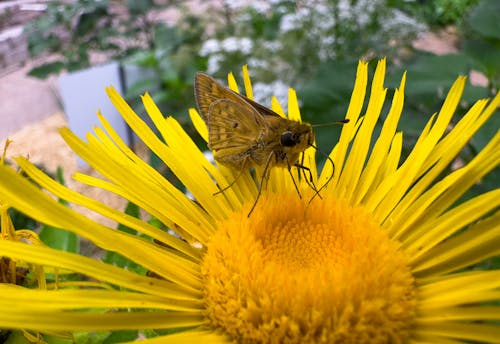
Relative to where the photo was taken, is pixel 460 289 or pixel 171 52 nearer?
pixel 460 289

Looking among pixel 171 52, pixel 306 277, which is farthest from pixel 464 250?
pixel 171 52

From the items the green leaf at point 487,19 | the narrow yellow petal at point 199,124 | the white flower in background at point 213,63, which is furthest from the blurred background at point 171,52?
the narrow yellow petal at point 199,124

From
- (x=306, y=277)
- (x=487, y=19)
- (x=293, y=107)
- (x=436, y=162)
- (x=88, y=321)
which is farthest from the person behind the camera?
(x=487, y=19)

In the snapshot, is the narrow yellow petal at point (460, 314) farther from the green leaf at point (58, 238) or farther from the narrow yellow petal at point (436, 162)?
the green leaf at point (58, 238)

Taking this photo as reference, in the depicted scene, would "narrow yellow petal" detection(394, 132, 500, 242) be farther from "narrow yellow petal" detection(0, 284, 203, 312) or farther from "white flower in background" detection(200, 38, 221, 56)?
"white flower in background" detection(200, 38, 221, 56)

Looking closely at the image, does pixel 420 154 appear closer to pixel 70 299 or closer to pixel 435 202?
pixel 435 202

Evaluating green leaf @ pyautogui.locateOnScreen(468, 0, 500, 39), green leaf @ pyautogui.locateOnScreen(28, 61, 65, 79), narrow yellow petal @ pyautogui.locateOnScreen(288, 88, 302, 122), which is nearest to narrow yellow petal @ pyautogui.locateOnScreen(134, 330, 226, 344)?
narrow yellow petal @ pyautogui.locateOnScreen(288, 88, 302, 122)
